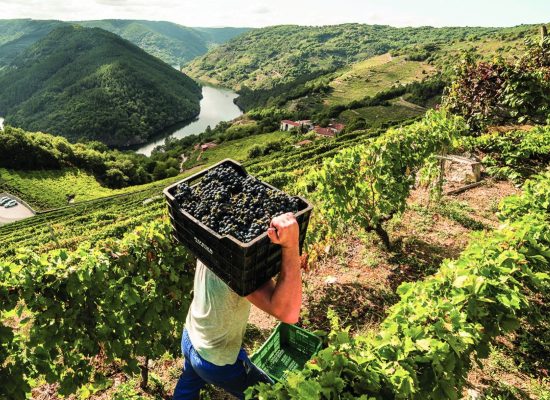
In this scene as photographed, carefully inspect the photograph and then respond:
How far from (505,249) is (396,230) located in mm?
4068

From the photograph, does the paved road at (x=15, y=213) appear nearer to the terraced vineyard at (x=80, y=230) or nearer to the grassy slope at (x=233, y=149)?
the terraced vineyard at (x=80, y=230)

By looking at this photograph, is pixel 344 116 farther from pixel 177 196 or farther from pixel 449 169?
pixel 177 196

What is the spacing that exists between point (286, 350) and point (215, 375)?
1.45m

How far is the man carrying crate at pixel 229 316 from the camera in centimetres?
242

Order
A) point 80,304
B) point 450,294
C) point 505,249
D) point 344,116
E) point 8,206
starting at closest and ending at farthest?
1. point 450,294
2. point 80,304
3. point 505,249
4. point 8,206
5. point 344,116

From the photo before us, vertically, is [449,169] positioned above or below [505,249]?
below

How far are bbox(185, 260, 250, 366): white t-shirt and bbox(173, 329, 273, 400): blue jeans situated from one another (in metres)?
0.10

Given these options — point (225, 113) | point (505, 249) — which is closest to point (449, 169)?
point (505, 249)

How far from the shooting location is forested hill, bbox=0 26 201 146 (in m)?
127

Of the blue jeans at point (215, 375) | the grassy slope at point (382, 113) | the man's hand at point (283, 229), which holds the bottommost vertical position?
the grassy slope at point (382, 113)

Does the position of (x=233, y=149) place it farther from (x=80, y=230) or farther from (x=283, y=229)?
(x=283, y=229)

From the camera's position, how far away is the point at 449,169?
1202cm

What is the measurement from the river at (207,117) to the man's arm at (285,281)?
125686 millimetres

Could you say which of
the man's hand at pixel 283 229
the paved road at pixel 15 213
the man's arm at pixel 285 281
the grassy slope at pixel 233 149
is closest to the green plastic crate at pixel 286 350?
the man's arm at pixel 285 281
